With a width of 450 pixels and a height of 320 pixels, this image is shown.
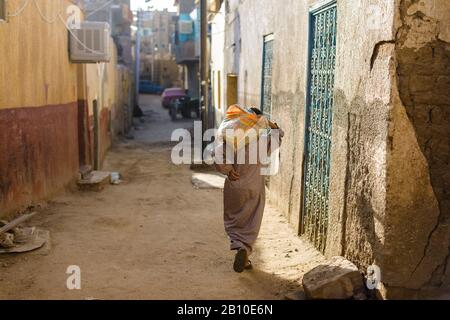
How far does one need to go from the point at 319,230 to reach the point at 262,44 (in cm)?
414

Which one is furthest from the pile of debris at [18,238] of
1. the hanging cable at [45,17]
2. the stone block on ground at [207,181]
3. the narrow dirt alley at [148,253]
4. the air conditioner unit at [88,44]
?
the stone block on ground at [207,181]

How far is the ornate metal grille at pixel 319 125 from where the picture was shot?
4934mm

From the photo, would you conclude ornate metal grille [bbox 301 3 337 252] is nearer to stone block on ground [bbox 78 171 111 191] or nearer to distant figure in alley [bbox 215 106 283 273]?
distant figure in alley [bbox 215 106 283 273]

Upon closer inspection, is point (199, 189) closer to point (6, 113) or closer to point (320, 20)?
point (6, 113)

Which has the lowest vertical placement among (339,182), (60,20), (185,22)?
(339,182)

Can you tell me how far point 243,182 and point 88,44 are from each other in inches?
205

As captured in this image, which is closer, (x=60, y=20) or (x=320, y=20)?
(x=320, y=20)

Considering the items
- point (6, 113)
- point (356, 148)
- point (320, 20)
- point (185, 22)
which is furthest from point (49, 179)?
point (185, 22)

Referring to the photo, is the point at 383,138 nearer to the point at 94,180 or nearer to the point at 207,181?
the point at 94,180

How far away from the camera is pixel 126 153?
14.5 m

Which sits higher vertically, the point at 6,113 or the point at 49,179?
the point at 6,113

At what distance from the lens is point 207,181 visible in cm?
997

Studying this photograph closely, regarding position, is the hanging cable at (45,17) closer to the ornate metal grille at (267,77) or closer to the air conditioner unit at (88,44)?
the air conditioner unit at (88,44)

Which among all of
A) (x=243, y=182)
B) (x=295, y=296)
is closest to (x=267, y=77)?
(x=243, y=182)
